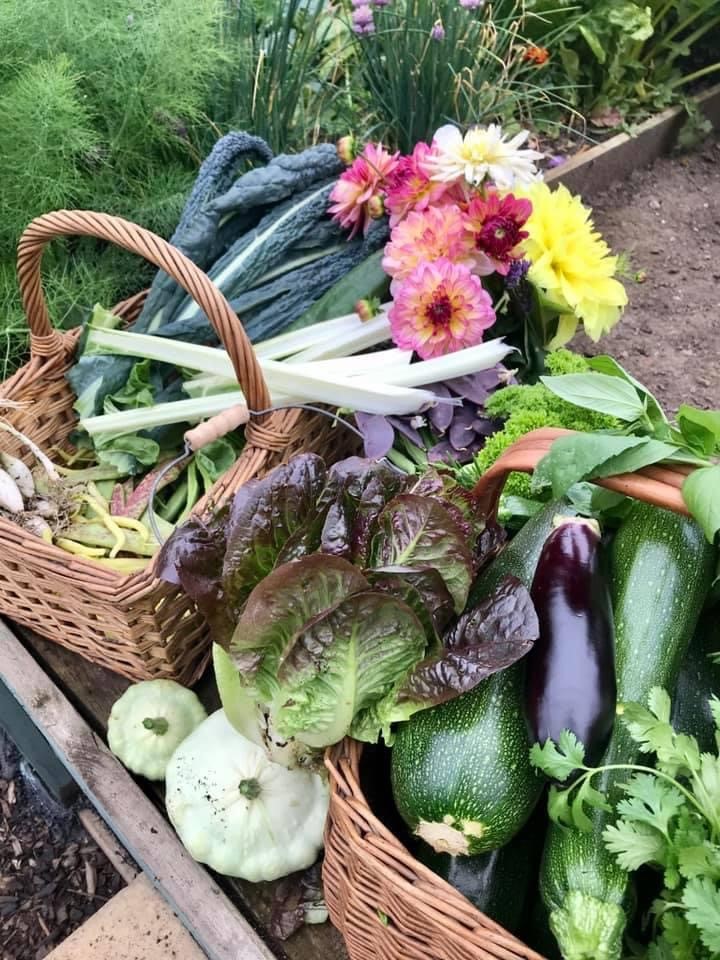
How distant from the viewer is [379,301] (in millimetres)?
1611

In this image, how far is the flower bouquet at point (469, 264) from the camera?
1429 mm

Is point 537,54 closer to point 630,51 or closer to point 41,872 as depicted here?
point 630,51

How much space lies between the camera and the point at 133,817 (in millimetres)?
1186

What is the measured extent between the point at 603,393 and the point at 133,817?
3.05 feet

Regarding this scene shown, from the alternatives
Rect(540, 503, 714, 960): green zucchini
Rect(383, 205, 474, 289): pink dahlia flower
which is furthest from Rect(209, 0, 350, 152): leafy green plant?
Rect(540, 503, 714, 960): green zucchini

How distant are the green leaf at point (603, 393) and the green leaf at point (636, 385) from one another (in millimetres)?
11

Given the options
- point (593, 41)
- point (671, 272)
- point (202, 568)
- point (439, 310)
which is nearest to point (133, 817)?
point (202, 568)

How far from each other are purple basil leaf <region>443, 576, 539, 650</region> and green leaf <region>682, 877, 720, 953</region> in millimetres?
233

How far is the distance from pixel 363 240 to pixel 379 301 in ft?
0.53

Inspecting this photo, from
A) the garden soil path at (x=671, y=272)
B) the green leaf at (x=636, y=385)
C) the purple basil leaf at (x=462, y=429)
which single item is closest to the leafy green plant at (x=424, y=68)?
the garden soil path at (x=671, y=272)

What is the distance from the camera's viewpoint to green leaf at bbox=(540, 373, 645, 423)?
0.82 m

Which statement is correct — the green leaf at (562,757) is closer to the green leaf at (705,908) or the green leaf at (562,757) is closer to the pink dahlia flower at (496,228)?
the green leaf at (705,908)

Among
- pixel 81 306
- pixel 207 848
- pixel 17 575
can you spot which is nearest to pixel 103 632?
pixel 17 575

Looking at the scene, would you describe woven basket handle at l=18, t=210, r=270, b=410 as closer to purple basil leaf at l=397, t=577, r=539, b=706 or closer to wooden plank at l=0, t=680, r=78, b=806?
purple basil leaf at l=397, t=577, r=539, b=706
